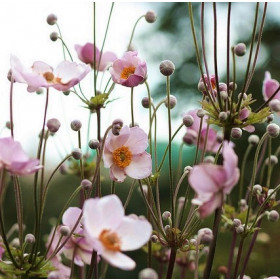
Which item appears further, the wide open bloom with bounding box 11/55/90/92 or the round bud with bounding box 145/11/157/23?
the round bud with bounding box 145/11/157/23

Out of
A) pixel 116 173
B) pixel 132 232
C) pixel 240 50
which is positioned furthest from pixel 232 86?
pixel 132 232

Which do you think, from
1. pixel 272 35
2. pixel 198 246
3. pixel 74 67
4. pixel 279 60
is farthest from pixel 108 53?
pixel 272 35

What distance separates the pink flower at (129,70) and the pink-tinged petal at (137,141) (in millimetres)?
56

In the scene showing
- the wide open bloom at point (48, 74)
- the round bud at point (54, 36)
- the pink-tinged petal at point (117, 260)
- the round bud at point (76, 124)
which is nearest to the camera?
the pink-tinged petal at point (117, 260)

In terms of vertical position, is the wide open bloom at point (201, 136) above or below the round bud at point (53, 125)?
below

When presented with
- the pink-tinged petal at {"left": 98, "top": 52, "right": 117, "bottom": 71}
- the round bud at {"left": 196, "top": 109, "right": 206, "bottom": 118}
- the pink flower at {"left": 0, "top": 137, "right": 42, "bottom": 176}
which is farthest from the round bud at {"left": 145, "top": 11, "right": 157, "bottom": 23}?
the pink flower at {"left": 0, "top": 137, "right": 42, "bottom": 176}

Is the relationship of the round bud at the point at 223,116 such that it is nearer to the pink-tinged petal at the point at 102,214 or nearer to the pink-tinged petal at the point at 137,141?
the pink-tinged petal at the point at 137,141

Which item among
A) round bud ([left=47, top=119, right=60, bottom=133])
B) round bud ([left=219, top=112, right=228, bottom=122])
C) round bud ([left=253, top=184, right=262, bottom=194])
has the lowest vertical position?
round bud ([left=253, top=184, right=262, bottom=194])

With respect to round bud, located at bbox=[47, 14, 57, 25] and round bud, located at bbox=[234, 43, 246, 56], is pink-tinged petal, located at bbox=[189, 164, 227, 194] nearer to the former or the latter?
round bud, located at bbox=[234, 43, 246, 56]

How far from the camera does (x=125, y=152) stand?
2.34ft

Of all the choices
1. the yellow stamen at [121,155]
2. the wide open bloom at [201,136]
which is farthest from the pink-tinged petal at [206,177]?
the wide open bloom at [201,136]

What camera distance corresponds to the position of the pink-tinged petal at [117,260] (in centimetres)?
45

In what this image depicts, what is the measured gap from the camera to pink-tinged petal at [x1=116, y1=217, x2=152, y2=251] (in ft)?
1.55

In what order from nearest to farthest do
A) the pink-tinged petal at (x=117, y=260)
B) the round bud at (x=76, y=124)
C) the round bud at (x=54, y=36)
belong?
the pink-tinged petal at (x=117, y=260) → the round bud at (x=76, y=124) → the round bud at (x=54, y=36)
